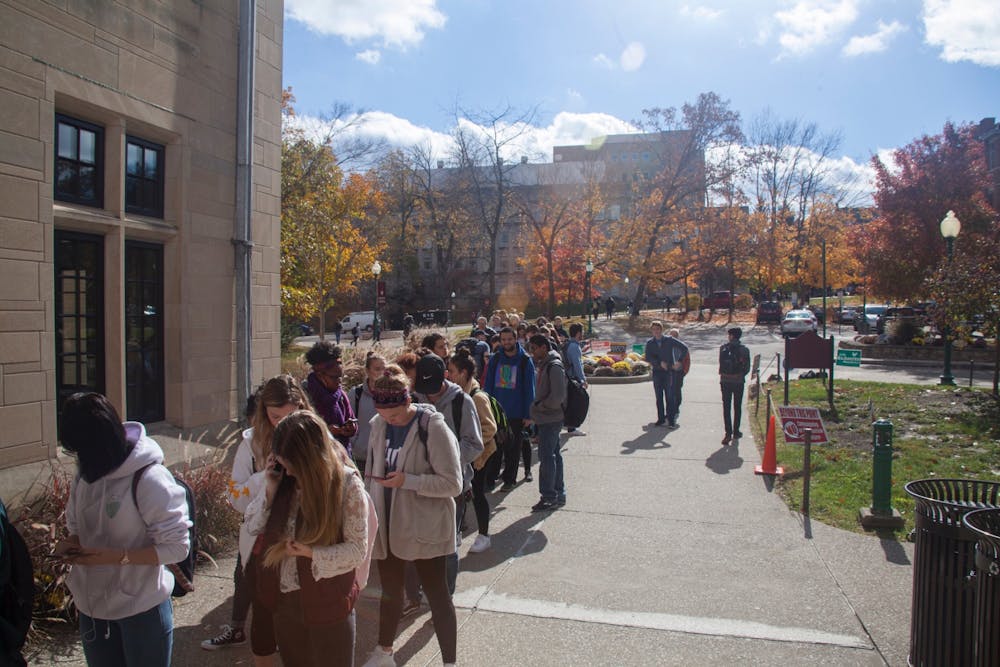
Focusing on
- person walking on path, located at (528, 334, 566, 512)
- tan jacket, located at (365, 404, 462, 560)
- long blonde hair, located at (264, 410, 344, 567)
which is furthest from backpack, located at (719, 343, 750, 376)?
long blonde hair, located at (264, 410, 344, 567)

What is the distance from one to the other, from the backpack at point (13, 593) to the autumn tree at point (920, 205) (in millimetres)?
30163

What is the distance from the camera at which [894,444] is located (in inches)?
381

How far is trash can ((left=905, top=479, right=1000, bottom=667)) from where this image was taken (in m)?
3.61

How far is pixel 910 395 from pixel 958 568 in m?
12.0

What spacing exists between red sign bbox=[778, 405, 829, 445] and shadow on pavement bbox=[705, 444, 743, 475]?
158 cm

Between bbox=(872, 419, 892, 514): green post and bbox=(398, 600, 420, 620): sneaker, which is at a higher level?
bbox=(872, 419, 892, 514): green post

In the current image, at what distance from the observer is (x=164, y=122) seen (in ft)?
22.7

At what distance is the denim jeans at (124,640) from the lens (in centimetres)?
286

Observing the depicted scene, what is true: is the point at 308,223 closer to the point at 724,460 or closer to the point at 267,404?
the point at 724,460

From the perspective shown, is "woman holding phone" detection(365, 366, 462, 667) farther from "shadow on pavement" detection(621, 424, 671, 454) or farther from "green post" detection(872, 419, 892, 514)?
"shadow on pavement" detection(621, 424, 671, 454)

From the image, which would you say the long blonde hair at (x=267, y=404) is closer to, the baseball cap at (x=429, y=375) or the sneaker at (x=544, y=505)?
the baseball cap at (x=429, y=375)

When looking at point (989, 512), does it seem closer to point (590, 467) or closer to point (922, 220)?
point (590, 467)

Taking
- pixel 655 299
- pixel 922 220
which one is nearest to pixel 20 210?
pixel 922 220

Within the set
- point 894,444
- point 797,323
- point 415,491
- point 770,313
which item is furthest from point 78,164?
point 770,313
